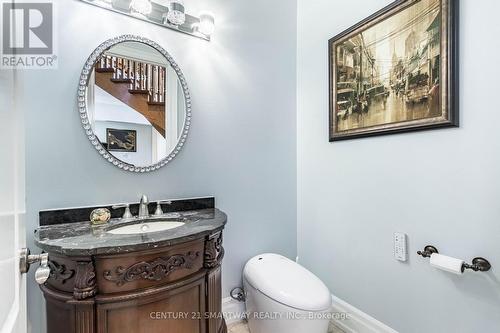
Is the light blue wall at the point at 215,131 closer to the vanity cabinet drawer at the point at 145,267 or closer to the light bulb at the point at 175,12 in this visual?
the light bulb at the point at 175,12

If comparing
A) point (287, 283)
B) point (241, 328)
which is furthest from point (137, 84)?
point (241, 328)

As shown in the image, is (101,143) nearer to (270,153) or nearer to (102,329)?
(102,329)

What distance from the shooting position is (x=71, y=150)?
4.13ft

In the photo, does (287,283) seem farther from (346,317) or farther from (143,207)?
(143,207)

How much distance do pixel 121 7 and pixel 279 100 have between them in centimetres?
116

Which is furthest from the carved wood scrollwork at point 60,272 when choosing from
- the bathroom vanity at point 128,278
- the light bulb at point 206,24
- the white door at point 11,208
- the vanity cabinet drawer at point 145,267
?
the light bulb at point 206,24

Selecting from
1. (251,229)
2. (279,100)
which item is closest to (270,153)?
(279,100)

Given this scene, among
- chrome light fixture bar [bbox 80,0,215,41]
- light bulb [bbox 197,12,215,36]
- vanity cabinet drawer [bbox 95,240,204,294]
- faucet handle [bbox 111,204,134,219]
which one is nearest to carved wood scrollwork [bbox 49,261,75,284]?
vanity cabinet drawer [bbox 95,240,204,294]

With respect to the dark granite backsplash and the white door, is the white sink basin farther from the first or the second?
the white door

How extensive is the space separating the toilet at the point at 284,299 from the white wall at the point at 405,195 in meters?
0.39

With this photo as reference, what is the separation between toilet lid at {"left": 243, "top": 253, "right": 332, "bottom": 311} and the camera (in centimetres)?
127

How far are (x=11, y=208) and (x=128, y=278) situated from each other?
1.69 ft

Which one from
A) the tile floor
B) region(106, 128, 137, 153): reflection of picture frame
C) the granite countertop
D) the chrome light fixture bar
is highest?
the chrome light fixture bar

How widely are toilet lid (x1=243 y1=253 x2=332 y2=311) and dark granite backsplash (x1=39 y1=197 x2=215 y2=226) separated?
499mm
